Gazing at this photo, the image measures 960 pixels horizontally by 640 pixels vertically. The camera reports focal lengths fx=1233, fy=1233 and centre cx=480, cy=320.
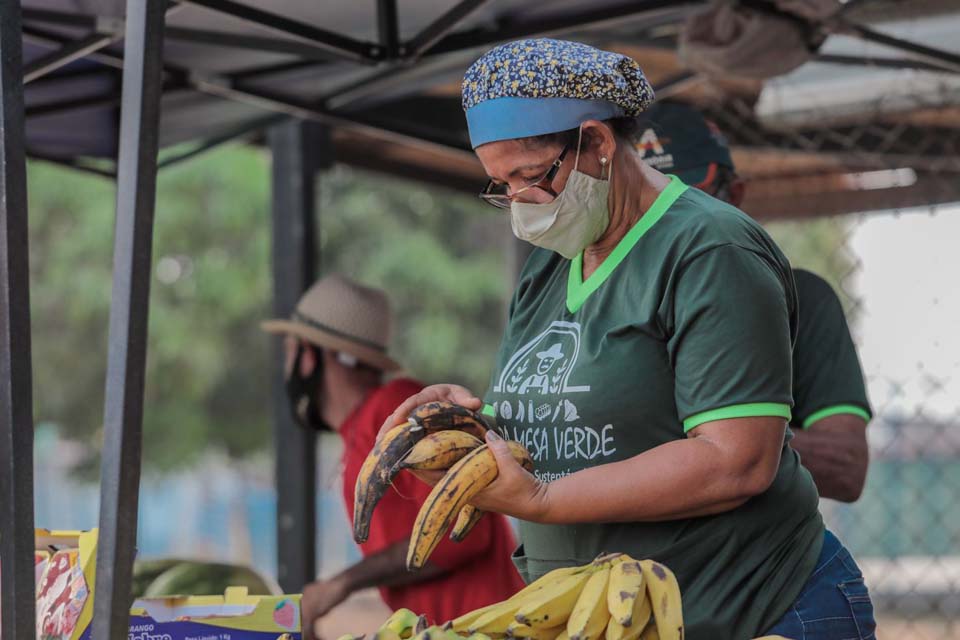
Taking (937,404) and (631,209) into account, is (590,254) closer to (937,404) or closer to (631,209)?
(631,209)

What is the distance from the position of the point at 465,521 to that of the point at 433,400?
24cm

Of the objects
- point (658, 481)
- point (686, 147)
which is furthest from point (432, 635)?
point (686, 147)

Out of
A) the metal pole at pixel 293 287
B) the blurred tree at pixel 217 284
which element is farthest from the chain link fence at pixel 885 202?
the blurred tree at pixel 217 284

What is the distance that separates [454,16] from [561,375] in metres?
1.88

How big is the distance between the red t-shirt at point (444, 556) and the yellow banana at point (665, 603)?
170 centimetres

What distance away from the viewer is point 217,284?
1681 centimetres

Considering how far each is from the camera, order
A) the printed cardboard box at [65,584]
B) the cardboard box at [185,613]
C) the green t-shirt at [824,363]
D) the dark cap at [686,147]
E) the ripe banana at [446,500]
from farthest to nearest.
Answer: the dark cap at [686,147] < the green t-shirt at [824,363] < the cardboard box at [185,613] < the printed cardboard box at [65,584] < the ripe banana at [446,500]

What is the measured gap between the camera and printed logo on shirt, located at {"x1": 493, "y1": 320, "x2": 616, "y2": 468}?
2.00 metres

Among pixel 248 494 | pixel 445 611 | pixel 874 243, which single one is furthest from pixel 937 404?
pixel 248 494

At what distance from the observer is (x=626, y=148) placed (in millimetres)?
2102

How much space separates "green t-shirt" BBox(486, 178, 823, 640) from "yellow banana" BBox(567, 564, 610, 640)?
238mm

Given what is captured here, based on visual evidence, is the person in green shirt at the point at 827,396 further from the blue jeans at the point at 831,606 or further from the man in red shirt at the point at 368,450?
the man in red shirt at the point at 368,450

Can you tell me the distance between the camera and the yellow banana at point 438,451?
1.86 metres

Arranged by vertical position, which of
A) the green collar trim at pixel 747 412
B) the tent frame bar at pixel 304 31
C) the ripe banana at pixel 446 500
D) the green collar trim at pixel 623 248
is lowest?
the ripe banana at pixel 446 500
